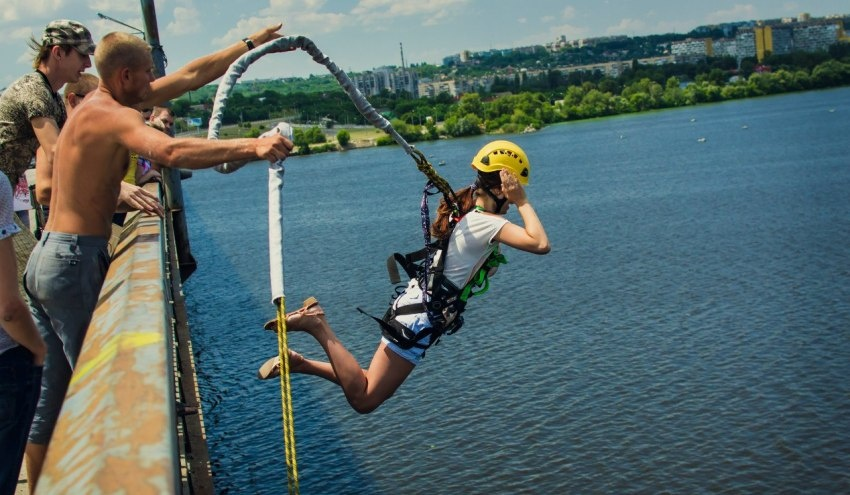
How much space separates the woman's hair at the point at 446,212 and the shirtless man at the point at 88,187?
307 cm

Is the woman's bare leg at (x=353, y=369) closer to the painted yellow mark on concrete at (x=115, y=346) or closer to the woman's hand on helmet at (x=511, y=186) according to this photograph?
the woman's hand on helmet at (x=511, y=186)

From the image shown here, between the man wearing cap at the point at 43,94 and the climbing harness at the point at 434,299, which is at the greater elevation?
the man wearing cap at the point at 43,94

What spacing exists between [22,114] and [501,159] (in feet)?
11.1

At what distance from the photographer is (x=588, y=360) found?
30.2 metres

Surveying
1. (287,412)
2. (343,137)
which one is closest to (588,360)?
(287,412)

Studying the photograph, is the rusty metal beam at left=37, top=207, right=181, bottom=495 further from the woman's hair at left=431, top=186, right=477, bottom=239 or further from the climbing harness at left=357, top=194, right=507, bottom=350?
the woman's hair at left=431, top=186, right=477, bottom=239

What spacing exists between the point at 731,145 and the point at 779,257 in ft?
209

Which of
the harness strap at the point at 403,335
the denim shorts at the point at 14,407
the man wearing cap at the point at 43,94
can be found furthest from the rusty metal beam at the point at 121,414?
the harness strap at the point at 403,335

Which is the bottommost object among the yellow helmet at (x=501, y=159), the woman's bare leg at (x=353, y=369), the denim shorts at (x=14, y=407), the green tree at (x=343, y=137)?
the green tree at (x=343, y=137)

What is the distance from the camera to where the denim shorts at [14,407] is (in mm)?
4953

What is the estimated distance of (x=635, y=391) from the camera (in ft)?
90.8

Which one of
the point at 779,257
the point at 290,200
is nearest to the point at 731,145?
the point at 290,200

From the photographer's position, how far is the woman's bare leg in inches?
288

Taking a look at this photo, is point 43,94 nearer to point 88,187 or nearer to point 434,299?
point 88,187
